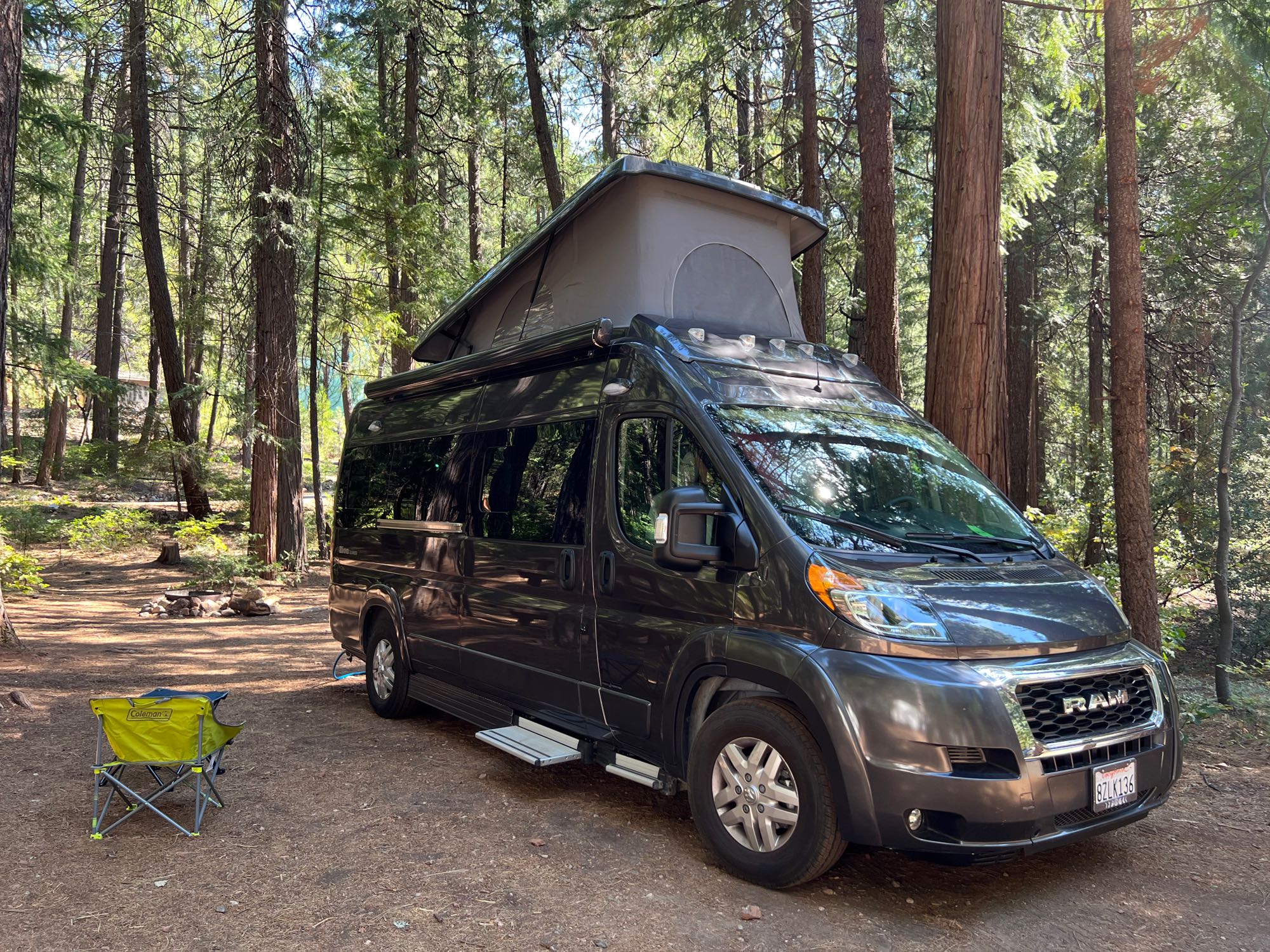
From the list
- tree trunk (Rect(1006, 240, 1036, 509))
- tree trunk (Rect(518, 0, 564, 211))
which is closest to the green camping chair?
tree trunk (Rect(518, 0, 564, 211))

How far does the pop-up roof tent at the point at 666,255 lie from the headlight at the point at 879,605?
6.53 ft

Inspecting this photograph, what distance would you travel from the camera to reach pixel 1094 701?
373cm

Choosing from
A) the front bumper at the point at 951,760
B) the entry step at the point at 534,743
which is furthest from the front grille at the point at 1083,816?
the entry step at the point at 534,743

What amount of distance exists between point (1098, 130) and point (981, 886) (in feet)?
56.7

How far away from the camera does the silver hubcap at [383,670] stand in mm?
7102

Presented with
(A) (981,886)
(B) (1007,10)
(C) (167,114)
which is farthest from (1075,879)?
(C) (167,114)

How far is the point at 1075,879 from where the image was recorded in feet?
13.4

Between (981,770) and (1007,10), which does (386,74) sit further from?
(981,770)

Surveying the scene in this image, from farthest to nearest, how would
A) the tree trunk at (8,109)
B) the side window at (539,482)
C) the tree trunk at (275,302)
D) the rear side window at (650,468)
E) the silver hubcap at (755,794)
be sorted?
the tree trunk at (275,302) < the tree trunk at (8,109) < the side window at (539,482) < the rear side window at (650,468) < the silver hubcap at (755,794)

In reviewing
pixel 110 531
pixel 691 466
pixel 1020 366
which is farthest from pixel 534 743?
pixel 1020 366

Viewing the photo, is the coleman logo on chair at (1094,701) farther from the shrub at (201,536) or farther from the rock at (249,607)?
the shrub at (201,536)

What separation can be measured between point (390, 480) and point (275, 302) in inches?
349

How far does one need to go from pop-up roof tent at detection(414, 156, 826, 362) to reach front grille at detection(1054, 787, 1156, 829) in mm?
3002

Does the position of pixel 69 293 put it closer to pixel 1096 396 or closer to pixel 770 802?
pixel 1096 396
